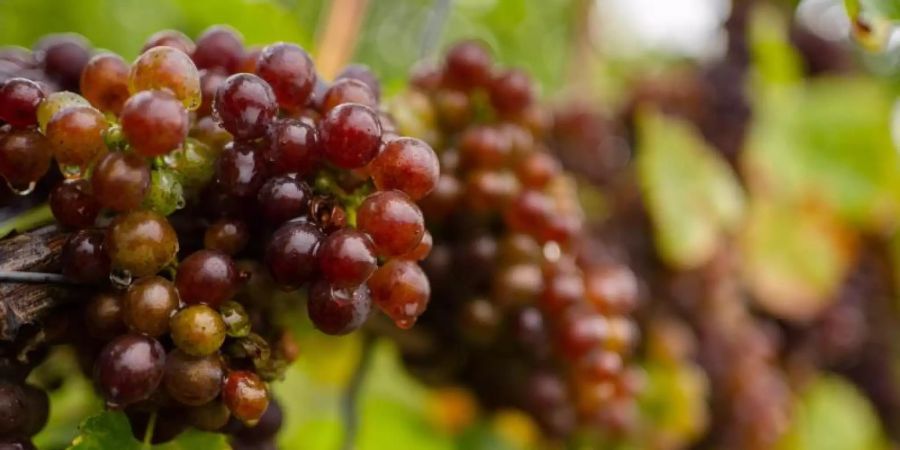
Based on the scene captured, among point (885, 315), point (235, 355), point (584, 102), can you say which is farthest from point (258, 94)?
point (885, 315)

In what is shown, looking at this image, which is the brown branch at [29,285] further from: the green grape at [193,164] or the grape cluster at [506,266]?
the grape cluster at [506,266]

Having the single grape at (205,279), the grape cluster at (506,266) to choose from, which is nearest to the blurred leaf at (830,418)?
the grape cluster at (506,266)

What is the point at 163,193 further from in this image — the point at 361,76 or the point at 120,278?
the point at 361,76

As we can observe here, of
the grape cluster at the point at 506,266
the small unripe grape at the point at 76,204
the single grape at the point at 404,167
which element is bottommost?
the grape cluster at the point at 506,266

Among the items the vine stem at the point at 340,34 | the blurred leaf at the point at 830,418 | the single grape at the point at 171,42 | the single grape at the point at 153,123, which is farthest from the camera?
the blurred leaf at the point at 830,418

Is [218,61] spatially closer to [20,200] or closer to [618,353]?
[20,200]

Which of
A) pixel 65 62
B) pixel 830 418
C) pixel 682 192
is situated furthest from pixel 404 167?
pixel 830 418

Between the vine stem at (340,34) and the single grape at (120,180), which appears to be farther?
the vine stem at (340,34)
